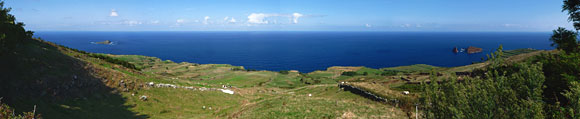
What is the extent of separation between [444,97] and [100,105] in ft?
99.4

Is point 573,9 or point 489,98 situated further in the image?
point 573,9

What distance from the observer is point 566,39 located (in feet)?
92.2

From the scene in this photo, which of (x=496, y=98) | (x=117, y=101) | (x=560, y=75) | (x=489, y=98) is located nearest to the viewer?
(x=489, y=98)

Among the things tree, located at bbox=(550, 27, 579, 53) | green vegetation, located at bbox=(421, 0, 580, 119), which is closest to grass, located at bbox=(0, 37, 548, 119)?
green vegetation, located at bbox=(421, 0, 580, 119)

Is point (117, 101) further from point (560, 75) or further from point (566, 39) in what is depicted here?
point (566, 39)

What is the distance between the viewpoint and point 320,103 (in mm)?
27297

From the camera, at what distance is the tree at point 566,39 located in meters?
27.1

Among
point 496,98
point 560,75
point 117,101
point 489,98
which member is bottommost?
point 117,101

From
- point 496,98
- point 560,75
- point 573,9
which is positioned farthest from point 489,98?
point 573,9

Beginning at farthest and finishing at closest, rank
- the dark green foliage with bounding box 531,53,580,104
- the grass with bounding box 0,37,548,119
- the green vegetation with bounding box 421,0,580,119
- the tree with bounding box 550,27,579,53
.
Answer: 1. the tree with bounding box 550,27,579,53
2. the grass with bounding box 0,37,548,119
3. the dark green foliage with bounding box 531,53,580,104
4. the green vegetation with bounding box 421,0,580,119

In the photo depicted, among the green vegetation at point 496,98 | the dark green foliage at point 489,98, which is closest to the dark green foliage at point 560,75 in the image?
the green vegetation at point 496,98

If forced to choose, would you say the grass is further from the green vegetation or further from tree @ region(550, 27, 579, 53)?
tree @ region(550, 27, 579, 53)

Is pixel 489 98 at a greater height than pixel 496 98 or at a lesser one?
greater

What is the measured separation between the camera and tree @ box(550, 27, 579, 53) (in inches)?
1068
